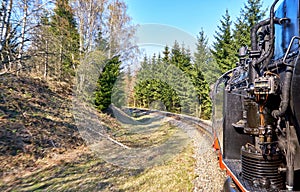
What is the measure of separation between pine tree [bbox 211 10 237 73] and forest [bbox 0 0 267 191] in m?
0.08

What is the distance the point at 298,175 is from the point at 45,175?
19.3 feet

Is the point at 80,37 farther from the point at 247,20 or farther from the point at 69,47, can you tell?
the point at 247,20

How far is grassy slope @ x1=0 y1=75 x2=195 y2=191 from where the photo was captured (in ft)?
18.1

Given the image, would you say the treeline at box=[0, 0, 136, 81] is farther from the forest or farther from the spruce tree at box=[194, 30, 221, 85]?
the spruce tree at box=[194, 30, 221, 85]

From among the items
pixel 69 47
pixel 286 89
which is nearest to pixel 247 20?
pixel 69 47

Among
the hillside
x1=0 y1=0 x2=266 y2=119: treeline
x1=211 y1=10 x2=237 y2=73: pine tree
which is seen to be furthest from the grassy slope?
x1=211 y1=10 x2=237 y2=73: pine tree

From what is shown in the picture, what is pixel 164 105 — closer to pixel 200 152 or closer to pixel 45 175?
pixel 200 152

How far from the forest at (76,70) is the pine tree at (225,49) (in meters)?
0.08

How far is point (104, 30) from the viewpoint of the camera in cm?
1734

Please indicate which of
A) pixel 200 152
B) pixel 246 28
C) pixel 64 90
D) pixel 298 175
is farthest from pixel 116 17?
pixel 298 175

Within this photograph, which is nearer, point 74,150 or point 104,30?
point 74,150

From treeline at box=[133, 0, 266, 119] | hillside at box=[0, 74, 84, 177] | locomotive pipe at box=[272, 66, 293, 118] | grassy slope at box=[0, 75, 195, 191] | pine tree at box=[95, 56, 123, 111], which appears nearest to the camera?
locomotive pipe at box=[272, 66, 293, 118]

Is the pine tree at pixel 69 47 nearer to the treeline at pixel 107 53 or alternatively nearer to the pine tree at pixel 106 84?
the treeline at pixel 107 53

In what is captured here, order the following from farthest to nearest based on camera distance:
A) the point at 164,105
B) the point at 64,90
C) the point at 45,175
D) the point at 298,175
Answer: the point at 164,105 < the point at 64,90 < the point at 45,175 < the point at 298,175
